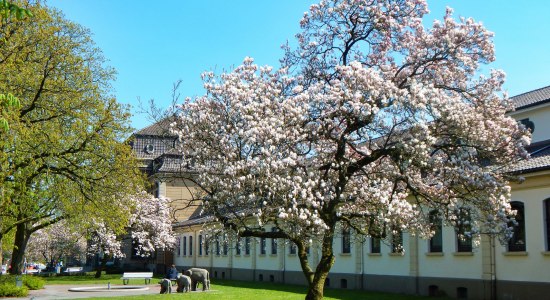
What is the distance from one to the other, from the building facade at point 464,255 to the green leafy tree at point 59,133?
325 cm

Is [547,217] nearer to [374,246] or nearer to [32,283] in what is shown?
[374,246]

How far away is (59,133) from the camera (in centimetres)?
2527

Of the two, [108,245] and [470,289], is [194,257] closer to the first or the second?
[108,245]

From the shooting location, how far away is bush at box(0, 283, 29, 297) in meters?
28.5

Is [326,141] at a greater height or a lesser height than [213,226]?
greater

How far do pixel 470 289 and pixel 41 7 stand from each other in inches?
826

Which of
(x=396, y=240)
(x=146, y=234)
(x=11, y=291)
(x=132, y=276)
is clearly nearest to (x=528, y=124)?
(x=396, y=240)

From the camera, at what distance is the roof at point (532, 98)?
93.3 ft

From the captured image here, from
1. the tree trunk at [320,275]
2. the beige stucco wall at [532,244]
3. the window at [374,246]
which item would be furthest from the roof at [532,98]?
the tree trunk at [320,275]

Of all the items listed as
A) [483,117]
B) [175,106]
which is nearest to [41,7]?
[175,106]

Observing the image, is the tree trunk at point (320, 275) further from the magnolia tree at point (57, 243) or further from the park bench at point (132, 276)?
the magnolia tree at point (57, 243)

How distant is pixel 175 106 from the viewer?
650 inches

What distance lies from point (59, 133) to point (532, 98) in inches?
848

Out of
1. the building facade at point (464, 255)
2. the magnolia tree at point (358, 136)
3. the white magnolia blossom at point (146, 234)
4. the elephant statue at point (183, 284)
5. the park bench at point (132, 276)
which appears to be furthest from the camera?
the white magnolia blossom at point (146, 234)
